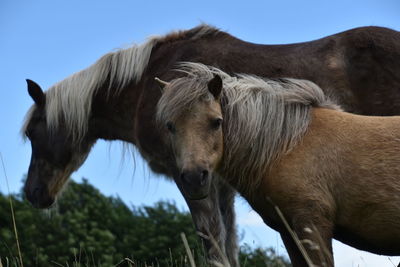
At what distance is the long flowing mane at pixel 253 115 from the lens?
5188mm

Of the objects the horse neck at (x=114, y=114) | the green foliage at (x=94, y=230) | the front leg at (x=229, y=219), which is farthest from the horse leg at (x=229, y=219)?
the green foliage at (x=94, y=230)

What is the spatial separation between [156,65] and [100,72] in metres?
0.90

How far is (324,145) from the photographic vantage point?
500cm

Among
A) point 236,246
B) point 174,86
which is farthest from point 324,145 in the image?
point 236,246

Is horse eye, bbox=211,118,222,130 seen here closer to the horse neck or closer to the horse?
the horse

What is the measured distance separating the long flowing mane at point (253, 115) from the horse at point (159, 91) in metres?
1.98

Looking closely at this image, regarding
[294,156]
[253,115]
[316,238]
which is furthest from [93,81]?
[316,238]

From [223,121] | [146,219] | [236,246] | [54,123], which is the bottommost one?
[146,219]

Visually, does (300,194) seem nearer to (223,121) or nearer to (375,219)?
(375,219)

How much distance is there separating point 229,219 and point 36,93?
3092 mm

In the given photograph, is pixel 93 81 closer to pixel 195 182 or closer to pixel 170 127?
pixel 170 127

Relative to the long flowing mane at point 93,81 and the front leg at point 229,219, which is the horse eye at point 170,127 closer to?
the front leg at point 229,219

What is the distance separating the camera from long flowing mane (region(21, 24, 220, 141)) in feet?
27.2

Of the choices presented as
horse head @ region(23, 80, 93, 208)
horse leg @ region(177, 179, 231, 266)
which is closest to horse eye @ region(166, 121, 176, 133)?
horse leg @ region(177, 179, 231, 266)
